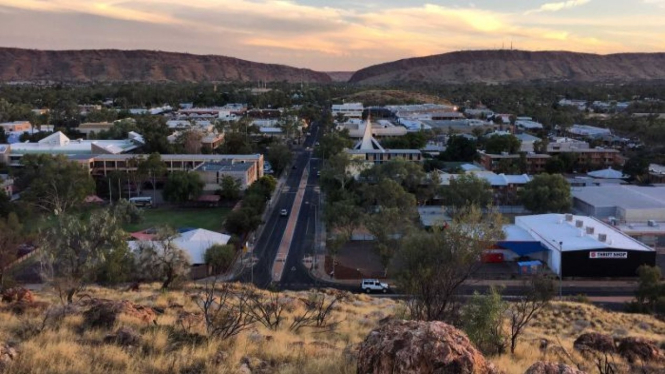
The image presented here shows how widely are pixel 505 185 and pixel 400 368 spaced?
47807 mm

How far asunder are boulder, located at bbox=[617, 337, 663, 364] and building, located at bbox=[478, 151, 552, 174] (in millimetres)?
50543

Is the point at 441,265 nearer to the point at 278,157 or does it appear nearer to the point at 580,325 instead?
the point at 580,325

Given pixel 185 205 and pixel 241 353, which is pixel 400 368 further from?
pixel 185 205

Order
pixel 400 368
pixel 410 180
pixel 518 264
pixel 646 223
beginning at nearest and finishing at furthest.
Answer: pixel 400 368 < pixel 518 264 < pixel 646 223 < pixel 410 180

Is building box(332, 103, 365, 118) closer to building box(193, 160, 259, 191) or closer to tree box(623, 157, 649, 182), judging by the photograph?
building box(193, 160, 259, 191)

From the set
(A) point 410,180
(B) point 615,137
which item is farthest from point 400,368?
(B) point 615,137

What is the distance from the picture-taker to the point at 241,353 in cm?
→ 951

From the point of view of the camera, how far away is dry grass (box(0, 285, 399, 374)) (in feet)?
26.9

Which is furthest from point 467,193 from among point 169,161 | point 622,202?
point 169,161

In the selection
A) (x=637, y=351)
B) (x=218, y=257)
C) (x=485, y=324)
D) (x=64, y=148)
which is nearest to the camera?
(x=637, y=351)

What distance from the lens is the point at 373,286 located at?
31703 millimetres

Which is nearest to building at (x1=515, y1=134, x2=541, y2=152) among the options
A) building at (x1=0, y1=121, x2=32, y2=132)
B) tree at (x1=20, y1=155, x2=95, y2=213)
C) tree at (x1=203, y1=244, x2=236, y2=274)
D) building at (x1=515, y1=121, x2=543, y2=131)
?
building at (x1=515, y1=121, x2=543, y2=131)

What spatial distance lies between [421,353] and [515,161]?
61149 mm

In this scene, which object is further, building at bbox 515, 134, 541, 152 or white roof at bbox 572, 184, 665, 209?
building at bbox 515, 134, 541, 152
